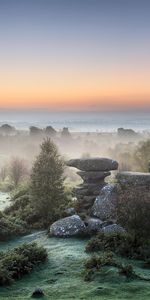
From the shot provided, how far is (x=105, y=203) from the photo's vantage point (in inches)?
1401

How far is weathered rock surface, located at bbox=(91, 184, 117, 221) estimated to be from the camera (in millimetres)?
34812

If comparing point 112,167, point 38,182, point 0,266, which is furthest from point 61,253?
point 112,167

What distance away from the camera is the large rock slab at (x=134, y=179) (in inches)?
1422

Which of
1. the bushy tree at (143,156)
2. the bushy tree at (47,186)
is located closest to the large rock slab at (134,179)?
the bushy tree at (47,186)

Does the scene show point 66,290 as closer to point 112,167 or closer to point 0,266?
point 0,266

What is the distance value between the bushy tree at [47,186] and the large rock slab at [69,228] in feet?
15.0

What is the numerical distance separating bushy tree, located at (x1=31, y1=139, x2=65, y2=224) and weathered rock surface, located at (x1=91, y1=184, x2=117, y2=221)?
3.29 meters

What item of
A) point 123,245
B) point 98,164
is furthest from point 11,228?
point 123,245

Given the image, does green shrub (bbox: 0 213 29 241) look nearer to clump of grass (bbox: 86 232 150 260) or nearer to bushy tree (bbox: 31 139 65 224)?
bushy tree (bbox: 31 139 65 224)

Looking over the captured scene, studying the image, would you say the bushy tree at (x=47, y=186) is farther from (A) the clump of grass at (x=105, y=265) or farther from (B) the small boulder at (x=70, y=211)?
(A) the clump of grass at (x=105, y=265)

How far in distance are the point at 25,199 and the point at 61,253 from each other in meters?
16.1

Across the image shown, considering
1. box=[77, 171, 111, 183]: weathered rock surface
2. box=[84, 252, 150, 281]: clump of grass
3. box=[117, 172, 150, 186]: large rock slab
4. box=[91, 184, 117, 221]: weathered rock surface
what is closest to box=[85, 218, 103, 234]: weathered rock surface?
box=[91, 184, 117, 221]: weathered rock surface

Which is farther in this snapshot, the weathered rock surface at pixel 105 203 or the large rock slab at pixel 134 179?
the large rock slab at pixel 134 179

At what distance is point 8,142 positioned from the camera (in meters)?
196
